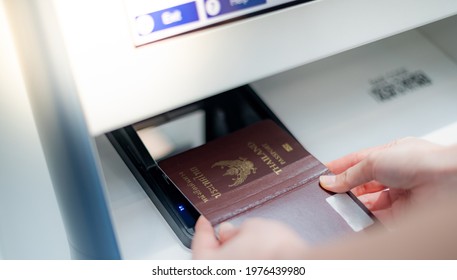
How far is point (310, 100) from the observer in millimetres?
731

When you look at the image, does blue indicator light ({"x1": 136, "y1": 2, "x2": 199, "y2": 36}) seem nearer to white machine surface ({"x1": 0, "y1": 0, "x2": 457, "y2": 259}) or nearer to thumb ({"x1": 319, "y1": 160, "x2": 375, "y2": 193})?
white machine surface ({"x1": 0, "y1": 0, "x2": 457, "y2": 259})

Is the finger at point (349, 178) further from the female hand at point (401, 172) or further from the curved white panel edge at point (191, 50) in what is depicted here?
the curved white panel edge at point (191, 50)

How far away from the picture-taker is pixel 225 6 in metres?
0.54

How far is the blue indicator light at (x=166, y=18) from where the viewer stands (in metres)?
0.51

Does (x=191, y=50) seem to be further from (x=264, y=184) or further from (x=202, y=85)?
(x=264, y=184)

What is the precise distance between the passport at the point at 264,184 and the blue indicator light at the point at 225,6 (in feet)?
0.52

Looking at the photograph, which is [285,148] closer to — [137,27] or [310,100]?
[310,100]

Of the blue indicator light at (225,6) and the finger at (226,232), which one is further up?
the blue indicator light at (225,6)

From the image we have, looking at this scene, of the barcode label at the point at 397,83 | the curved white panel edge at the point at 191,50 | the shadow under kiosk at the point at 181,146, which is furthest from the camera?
Result: the barcode label at the point at 397,83

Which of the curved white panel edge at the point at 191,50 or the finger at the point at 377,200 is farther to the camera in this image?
the finger at the point at 377,200

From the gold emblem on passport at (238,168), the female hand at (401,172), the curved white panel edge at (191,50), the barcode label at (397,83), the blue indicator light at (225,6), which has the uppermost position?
the blue indicator light at (225,6)

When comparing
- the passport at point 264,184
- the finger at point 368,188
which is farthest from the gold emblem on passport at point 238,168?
the finger at point 368,188

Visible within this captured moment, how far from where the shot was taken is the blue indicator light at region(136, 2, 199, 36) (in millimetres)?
506
